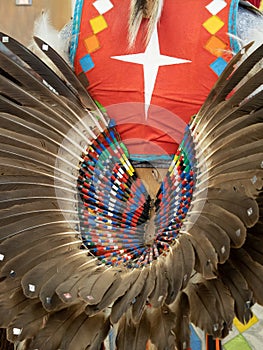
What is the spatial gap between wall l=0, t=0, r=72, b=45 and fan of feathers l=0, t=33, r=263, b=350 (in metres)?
0.96

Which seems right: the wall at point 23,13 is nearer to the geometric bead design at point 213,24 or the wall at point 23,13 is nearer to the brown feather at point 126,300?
the geometric bead design at point 213,24

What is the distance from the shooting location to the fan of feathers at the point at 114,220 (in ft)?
3.81

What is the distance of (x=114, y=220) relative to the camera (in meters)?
1.47

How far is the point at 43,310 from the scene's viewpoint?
1241 millimetres

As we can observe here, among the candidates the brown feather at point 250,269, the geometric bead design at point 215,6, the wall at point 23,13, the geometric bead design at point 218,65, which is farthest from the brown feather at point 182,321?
the wall at point 23,13

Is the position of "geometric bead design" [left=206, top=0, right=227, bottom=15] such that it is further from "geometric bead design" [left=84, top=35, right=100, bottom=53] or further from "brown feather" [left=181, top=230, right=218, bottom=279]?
"brown feather" [left=181, top=230, right=218, bottom=279]

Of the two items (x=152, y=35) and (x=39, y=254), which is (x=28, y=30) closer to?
(x=152, y=35)

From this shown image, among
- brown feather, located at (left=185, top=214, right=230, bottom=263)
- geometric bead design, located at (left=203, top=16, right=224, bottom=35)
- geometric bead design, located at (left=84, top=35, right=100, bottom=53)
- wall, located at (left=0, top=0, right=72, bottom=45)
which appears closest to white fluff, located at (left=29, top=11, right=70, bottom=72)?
geometric bead design, located at (left=84, top=35, right=100, bottom=53)

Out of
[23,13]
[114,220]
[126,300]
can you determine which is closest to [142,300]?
[126,300]

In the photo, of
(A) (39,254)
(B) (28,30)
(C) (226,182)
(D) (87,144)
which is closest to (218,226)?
(C) (226,182)

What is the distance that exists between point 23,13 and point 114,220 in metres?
1.32

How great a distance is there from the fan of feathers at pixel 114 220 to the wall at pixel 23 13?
3.14 ft

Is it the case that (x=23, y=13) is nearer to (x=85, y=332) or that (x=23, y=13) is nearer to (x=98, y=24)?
(x=98, y=24)

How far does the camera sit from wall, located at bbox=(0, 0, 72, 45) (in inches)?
95.4
